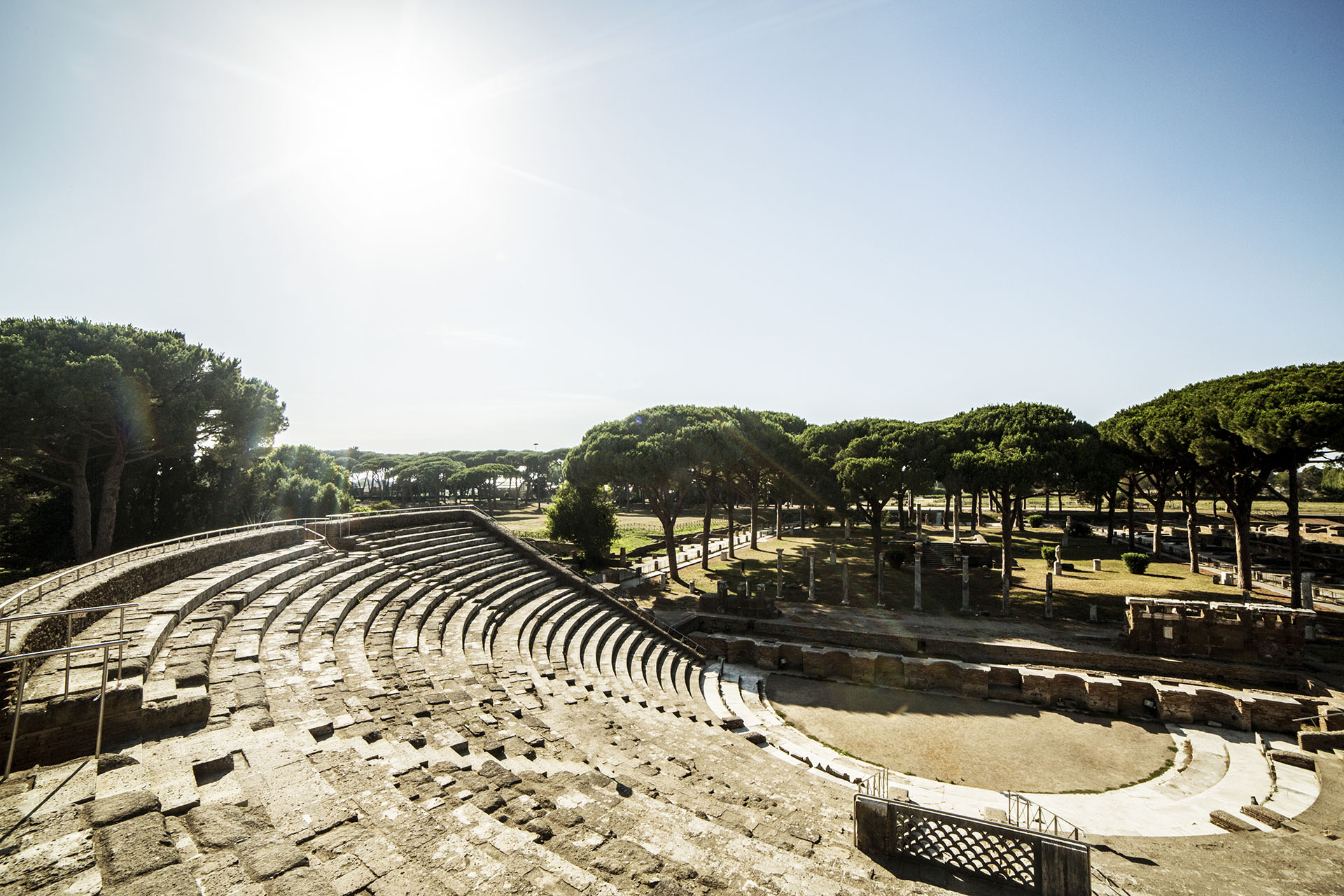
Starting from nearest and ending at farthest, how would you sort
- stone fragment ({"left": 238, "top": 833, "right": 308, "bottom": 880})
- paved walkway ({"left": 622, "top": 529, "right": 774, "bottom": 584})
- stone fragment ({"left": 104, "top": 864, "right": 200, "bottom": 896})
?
1. stone fragment ({"left": 104, "top": 864, "right": 200, "bottom": 896})
2. stone fragment ({"left": 238, "top": 833, "right": 308, "bottom": 880})
3. paved walkway ({"left": 622, "top": 529, "right": 774, "bottom": 584})

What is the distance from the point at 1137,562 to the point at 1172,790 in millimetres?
22874

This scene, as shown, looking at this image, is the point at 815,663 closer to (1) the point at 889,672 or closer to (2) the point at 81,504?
(1) the point at 889,672

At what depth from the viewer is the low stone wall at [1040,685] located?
15.5 metres

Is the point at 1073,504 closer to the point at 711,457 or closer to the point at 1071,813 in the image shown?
the point at 711,457

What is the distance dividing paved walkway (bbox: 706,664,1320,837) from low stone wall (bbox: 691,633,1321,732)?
59 cm

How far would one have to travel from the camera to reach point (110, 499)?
2153cm

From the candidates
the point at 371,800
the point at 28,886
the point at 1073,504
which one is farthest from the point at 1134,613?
the point at 1073,504

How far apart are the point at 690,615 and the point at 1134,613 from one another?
16261 mm

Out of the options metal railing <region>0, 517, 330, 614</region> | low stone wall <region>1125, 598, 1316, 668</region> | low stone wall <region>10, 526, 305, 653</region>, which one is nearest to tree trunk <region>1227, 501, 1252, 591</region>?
low stone wall <region>1125, 598, 1316, 668</region>

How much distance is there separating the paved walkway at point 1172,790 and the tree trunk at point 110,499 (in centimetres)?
2507

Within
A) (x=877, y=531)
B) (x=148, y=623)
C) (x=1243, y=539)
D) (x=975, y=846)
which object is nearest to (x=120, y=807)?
(x=148, y=623)

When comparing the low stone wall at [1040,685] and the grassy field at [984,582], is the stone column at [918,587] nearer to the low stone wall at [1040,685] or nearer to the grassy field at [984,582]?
the grassy field at [984,582]

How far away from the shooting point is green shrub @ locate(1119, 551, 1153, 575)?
30484mm

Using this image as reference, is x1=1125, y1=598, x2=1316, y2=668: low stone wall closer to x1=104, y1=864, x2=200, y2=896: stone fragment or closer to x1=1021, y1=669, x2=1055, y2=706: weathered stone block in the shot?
x1=1021, y1=669, x2=1055, y2=706: weathered stone block
